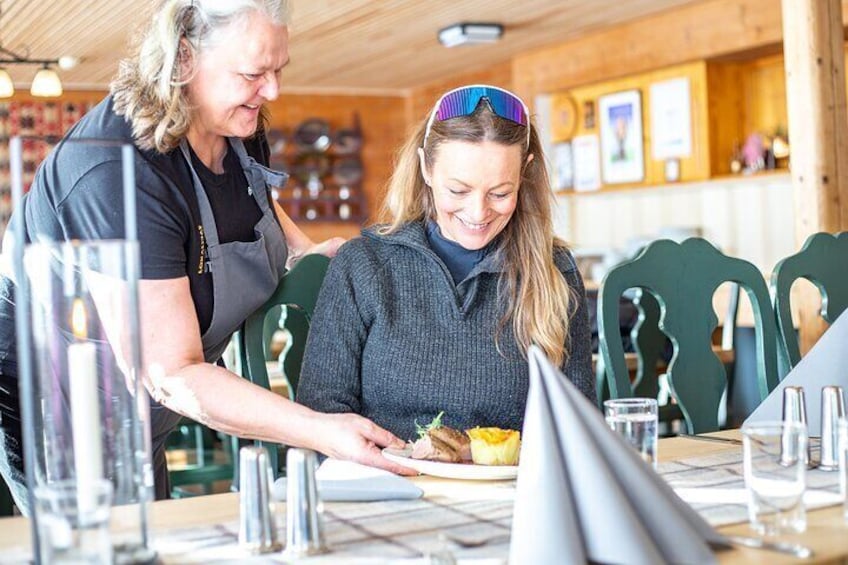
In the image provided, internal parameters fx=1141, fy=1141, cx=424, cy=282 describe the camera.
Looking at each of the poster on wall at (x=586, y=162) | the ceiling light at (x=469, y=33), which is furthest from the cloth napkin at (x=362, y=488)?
the poster on wall at (x=586, y=162)

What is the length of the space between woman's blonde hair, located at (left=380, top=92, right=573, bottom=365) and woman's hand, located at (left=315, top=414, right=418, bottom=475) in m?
0.43

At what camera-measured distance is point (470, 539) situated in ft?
4.09

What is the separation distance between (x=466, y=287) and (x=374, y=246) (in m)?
0.20

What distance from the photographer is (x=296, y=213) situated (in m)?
9.48

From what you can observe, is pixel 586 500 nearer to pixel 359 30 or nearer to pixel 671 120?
pixel 359 30

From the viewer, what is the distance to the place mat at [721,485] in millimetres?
1346

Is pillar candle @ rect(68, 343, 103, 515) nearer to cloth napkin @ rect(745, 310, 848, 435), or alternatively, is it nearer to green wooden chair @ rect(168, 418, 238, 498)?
cloth napkin @ rect(745, 310, 848, 435)

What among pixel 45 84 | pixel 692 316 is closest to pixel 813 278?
pixel 692 316

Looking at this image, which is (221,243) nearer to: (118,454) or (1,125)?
(118,454)

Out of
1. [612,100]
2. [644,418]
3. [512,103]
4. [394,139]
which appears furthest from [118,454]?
[394,139]

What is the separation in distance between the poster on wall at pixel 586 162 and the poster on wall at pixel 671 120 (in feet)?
1.88

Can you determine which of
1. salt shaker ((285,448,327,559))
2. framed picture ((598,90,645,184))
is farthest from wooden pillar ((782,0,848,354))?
Result: framed picture ((598,90,645,184))

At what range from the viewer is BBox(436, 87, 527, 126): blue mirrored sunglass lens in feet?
6.98

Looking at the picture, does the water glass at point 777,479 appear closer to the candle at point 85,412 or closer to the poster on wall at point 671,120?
the candle at point 85,412
